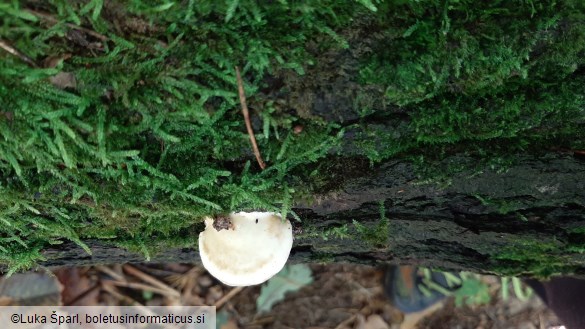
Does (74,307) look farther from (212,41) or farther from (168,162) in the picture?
(212,41)

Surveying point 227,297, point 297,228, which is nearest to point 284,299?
point 227,297

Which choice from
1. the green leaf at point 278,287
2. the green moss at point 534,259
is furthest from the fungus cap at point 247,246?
the green leaf at point 278,287

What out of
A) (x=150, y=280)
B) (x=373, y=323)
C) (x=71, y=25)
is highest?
(x=71, y=25)

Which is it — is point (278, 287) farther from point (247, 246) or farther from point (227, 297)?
point (247, 246)

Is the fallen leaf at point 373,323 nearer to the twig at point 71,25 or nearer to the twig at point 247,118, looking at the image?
the twig at point 247,118

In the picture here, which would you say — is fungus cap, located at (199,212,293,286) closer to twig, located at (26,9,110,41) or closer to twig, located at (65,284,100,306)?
twig, located at (26,9,110,41)

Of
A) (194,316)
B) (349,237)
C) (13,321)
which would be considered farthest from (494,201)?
(13,321)
